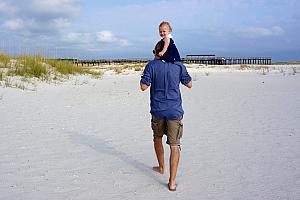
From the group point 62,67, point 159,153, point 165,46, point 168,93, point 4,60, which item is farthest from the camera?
point 62,67

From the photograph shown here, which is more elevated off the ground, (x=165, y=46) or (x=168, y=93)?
(x=165, y=46)

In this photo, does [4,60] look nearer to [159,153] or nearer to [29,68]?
[29,68]

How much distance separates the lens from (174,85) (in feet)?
13.3

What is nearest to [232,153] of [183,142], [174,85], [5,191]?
[183,142]

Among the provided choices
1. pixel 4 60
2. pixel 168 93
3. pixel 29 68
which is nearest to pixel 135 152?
pixel 168 93

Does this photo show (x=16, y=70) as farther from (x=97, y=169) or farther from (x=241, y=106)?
(x=97, y=169)

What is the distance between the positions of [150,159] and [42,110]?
4.97 meters

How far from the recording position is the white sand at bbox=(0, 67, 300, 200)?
411cm

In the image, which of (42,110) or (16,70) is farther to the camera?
(16,70)

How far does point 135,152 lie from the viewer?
5.79 metres

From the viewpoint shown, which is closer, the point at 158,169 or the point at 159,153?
the point at 159,153

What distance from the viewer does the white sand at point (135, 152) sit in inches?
162

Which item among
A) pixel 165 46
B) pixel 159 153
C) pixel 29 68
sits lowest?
pixel 159 153

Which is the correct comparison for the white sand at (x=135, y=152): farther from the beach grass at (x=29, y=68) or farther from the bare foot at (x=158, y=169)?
the beach grass at (x=29, y=68)
